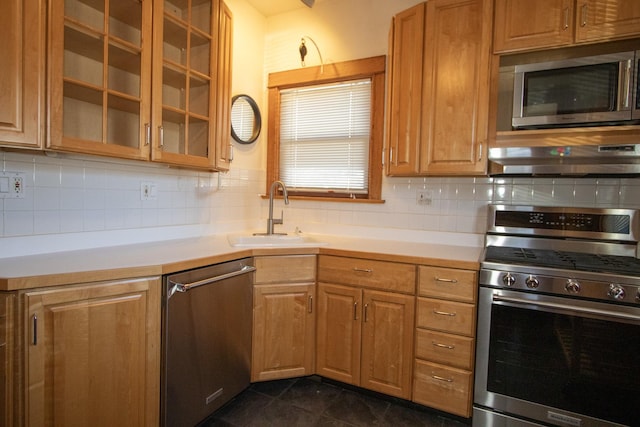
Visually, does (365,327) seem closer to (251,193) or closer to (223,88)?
(251,193)

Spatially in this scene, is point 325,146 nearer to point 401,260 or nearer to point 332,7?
point 332,7

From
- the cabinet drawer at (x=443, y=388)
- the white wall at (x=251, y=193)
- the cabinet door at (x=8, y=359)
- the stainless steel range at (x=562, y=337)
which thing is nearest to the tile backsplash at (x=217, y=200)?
the white wall at (x=251, y=193)

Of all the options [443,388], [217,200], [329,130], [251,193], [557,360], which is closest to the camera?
[557,360]

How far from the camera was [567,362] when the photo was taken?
1.57 meters

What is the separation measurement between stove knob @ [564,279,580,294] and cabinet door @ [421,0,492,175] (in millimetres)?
709

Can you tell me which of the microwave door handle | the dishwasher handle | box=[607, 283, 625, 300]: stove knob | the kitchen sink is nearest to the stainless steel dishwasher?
the dishwasher handle

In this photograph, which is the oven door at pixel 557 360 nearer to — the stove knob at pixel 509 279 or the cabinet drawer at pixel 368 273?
the stove knob at pixel 509 279

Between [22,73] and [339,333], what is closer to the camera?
[22,73]

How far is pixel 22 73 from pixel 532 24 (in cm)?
234

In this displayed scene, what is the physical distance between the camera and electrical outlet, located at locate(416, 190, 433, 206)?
7.85 feet

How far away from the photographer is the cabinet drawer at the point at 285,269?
202 centimetres

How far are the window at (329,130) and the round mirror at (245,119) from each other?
150 mm

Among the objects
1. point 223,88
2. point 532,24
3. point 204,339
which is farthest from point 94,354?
point 532,24

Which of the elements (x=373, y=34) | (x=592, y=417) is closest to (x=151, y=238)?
(x=373, y=34)
